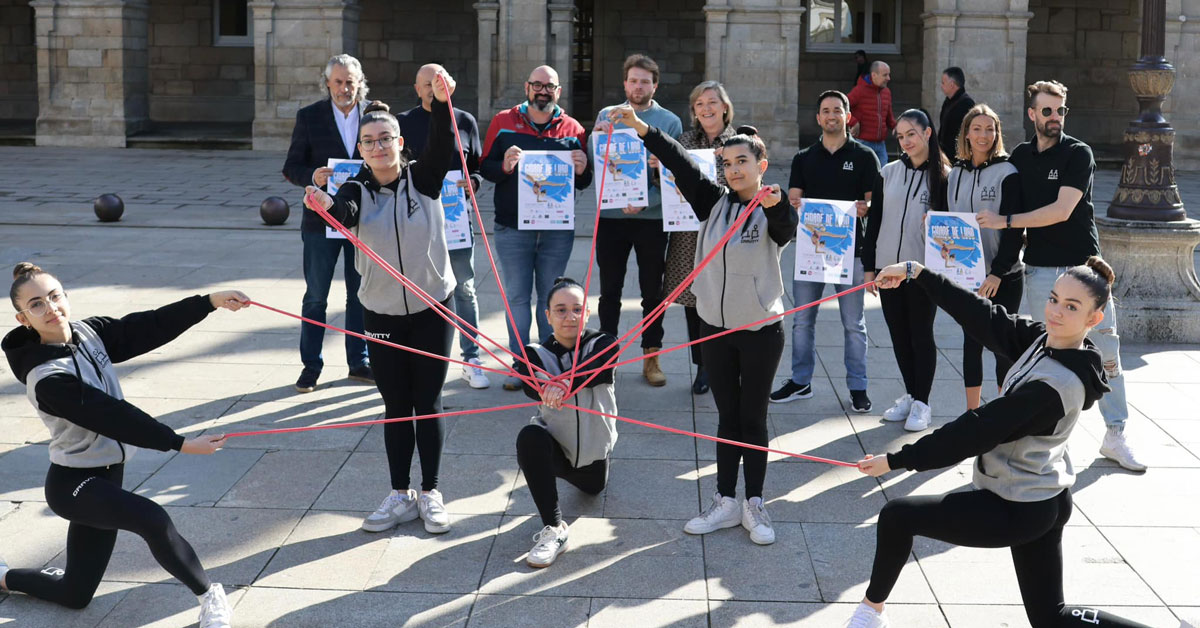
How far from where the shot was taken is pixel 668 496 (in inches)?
219

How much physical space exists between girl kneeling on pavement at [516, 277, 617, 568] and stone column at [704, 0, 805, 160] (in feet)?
51.9

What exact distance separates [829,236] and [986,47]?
15662 millimetres

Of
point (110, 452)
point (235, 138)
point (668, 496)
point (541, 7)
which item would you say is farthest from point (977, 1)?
point (110, 452)

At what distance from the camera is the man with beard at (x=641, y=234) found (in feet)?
22.6

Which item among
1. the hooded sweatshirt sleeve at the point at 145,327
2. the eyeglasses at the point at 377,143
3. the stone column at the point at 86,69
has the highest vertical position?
the stone column at the point at 86,69

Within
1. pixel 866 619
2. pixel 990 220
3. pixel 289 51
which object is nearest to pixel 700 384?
pixel 990 220

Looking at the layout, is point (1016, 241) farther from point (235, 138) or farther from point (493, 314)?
point (235, 138)

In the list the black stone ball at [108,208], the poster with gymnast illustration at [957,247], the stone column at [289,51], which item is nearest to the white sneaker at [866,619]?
the poster with gymnast illustration at [957,247]

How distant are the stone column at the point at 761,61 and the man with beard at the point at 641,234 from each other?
45.0ft

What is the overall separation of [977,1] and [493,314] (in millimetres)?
14416

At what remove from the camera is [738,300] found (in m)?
5.08

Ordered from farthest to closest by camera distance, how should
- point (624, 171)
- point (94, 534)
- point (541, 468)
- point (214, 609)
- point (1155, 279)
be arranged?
point (1155, 279) → point (624, 171) → point (541, 468) → point (94, 534) → point (214, 609)

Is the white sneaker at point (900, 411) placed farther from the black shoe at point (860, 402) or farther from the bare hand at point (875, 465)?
the bare hand at point (875, 465)

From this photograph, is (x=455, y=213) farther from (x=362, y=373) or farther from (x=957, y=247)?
Result: (x=957, y=247)
